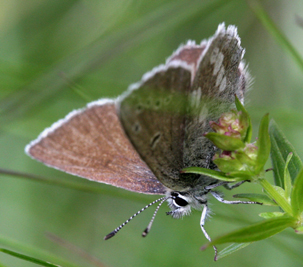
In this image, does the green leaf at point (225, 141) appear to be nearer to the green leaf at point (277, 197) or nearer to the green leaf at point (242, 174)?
the green leaf at point (242, 174)

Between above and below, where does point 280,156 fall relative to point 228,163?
below

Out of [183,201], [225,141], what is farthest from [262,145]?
[183,201]

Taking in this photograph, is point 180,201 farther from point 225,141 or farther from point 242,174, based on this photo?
point 225,141

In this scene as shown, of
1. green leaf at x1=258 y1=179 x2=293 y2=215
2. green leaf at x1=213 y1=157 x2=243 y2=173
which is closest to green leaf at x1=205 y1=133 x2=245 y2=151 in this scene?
green leaf at x1=213 y1=157 x2=243 y2=173

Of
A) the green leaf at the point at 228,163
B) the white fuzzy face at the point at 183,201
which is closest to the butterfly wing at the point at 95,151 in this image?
the white fuzzy face at the point at 183,201

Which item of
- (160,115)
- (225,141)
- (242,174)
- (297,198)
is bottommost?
(297,198)

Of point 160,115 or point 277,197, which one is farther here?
point 160,115
